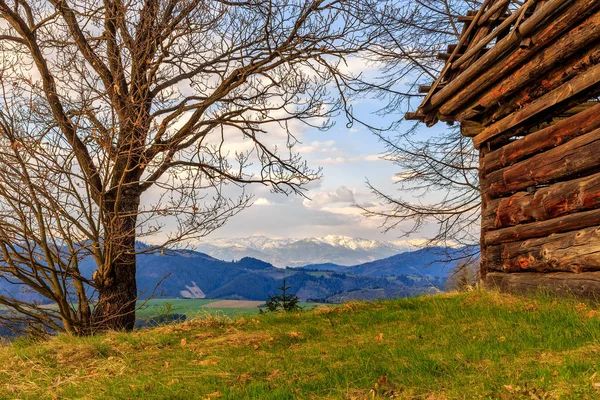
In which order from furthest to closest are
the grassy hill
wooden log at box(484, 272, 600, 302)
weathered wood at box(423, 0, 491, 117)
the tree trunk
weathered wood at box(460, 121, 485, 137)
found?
1. weathered wood at box(460, 121, 485, 137)
2. weathered wood at box(423, 0, 491, 117)
3. the tree trunk
4. wooden log at box(484, 272, 600, 302)
5. the grassy hill

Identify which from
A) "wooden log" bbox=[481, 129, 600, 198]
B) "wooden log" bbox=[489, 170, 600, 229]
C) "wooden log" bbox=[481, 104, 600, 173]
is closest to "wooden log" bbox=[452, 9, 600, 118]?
"wooden log" bbox=[481, 104, 600, 173]

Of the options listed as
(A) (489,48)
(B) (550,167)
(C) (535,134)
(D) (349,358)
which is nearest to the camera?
(D) (349,358)

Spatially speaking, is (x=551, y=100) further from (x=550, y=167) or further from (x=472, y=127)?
(x=472, y=127)

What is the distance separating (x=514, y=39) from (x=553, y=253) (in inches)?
127

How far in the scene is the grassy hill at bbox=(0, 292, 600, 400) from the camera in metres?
3.61

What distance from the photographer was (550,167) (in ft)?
22.5

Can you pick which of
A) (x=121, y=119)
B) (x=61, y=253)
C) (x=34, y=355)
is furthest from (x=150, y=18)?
(x=34, y=355)

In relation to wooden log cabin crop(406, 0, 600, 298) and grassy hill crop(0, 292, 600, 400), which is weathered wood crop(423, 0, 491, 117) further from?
grassy hill crop(0, 292, 600, 400)

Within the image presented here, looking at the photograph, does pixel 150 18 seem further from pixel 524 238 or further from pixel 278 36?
Answer: pixel 524 238

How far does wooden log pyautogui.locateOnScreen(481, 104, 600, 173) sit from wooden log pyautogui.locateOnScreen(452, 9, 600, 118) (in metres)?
0.67

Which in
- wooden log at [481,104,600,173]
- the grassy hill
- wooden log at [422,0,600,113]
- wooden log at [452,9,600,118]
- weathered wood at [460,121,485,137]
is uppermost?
wooden log at [422,0,600,113]

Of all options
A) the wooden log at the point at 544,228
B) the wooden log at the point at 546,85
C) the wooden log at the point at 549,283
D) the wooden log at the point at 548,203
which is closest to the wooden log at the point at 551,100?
the wooden log at the point at 546,85

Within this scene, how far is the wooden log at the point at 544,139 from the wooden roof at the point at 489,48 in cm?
87

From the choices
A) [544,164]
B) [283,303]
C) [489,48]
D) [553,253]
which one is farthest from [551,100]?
[283,303]
